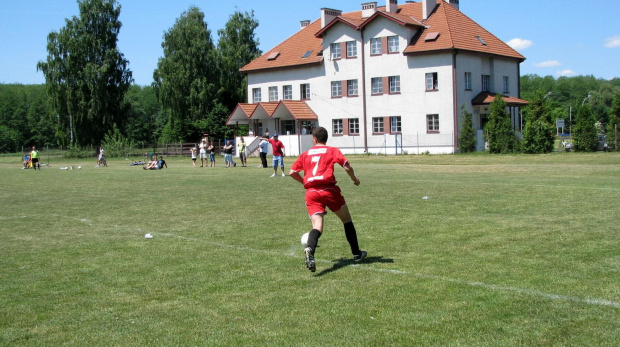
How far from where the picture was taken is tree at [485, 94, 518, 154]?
43531mm

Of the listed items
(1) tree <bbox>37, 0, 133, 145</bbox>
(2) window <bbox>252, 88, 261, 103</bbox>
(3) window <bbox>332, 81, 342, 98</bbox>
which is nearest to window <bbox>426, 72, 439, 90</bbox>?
(3) window <bbox>332, 81, 342, 98</bbox>

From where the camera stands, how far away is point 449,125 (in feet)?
163

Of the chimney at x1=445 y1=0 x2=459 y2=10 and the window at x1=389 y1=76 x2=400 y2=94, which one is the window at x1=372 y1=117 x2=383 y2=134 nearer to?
the window at x1=389 y1=76 x2=400 y2=94

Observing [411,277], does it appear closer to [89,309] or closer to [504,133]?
[89,309]

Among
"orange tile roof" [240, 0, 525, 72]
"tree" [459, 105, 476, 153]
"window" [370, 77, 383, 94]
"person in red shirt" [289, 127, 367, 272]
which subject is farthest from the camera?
"window" [370, 77, 383, 94]

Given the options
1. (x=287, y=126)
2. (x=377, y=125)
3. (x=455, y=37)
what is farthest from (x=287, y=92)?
(x=455, y=37)

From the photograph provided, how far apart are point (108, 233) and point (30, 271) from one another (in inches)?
138

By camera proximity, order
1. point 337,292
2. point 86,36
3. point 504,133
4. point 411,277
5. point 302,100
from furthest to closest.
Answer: point 86,36 → point 302,100 → point 504,133 → point 411,277 → point 337,292

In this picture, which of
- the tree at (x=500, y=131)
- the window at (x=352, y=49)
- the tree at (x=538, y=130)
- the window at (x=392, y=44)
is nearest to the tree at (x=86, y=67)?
the window at (x=352, y=49)

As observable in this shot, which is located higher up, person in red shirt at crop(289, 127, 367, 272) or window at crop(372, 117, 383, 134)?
window at crop(372, 117, 383, 134)

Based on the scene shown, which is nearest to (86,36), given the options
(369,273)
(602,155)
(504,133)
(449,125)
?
(449,125)

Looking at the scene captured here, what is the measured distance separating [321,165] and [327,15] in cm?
5147

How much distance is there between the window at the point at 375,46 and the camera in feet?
174

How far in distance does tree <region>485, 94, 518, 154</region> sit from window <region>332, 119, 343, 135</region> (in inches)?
612
